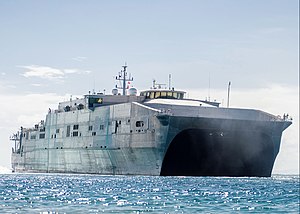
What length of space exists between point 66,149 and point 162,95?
65.9ft

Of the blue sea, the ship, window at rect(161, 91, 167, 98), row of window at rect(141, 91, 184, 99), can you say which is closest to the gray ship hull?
the ship

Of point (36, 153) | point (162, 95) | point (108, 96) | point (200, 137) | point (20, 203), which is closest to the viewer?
point (20, 203)

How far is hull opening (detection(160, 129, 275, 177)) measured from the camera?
264ft

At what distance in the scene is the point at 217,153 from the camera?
82625 millimetres

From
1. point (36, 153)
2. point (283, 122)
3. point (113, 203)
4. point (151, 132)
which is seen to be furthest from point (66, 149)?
point (113, 203)

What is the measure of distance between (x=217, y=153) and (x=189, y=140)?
13.9 ft

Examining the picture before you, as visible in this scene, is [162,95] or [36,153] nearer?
[162,95]

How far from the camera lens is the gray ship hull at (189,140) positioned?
7962 cm

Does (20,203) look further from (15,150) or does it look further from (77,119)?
(15,150)

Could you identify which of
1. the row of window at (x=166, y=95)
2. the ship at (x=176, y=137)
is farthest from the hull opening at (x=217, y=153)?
the row of window at (x=166, y=95)

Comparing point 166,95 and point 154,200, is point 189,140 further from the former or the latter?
point 154,200

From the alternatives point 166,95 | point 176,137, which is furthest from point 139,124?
point 166,95

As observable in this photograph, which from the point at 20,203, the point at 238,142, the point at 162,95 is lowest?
the point at 20,203

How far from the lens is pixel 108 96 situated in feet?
337
